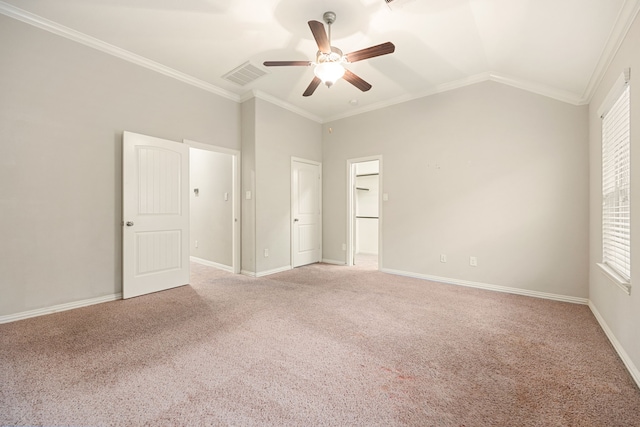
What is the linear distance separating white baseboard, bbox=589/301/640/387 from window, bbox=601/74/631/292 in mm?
476

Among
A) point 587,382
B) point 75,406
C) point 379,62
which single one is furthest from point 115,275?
point 587,382

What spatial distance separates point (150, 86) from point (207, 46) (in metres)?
1.00

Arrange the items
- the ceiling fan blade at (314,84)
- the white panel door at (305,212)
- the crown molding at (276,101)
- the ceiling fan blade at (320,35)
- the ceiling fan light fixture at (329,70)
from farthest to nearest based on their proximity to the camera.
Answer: the white panel door at (305,212), the crown molding at (276,101), the ceiling fan blade at (314,84), the ceiling fan light fixture at (329,70), the ceiling fan blade at (320,35)

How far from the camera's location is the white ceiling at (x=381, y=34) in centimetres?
234

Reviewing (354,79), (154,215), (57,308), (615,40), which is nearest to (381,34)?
(354,79)

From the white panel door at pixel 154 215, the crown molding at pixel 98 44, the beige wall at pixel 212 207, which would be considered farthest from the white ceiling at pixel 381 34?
the beige wall at pixel 212 207

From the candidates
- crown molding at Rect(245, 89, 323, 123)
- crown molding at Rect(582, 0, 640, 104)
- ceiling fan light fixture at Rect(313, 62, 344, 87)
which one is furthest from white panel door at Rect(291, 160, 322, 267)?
crown molding at Rect(582, 0, 640, 104)

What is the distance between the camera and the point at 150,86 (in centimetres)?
348

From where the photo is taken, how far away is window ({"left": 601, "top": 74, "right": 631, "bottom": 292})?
210cm

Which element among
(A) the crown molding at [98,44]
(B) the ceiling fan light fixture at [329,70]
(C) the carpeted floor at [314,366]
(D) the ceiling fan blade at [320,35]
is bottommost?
(C) the carpeted floor at [314,366]

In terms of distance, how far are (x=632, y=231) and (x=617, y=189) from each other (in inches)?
27.2

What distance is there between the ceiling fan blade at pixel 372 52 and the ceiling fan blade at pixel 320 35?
198 mm

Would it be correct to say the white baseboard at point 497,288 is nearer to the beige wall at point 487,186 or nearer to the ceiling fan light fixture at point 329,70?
the beige wall at point 487,186

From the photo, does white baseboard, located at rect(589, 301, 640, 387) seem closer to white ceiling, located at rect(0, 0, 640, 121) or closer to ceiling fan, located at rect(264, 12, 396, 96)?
white ceiling, located at rect(0, 0, 640, 121)
